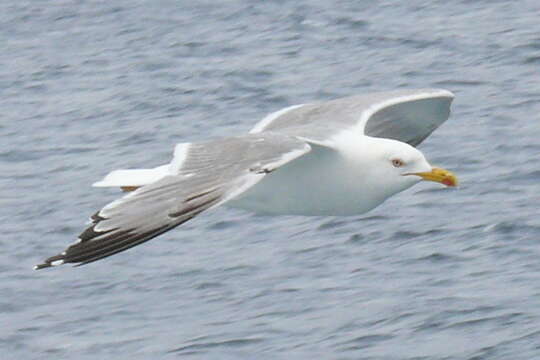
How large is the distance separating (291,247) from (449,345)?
7.96 feet

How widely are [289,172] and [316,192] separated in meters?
0.23

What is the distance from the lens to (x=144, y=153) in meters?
17.0

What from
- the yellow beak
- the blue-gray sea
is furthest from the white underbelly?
the blue-gray sea

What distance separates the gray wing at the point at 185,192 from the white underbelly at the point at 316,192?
415 mm

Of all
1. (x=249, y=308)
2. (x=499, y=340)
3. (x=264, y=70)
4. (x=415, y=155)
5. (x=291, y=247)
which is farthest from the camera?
(x=264, y=70)

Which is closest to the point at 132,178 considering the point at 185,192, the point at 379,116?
the point at 185,192

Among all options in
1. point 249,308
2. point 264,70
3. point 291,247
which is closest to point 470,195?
point 291,247

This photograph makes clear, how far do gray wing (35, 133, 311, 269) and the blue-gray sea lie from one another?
7.71ft

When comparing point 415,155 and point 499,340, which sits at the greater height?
point 415,155

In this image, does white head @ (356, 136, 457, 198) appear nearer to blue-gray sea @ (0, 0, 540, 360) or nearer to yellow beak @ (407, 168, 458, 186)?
yellow beak @ (407, 168, 458, 186)

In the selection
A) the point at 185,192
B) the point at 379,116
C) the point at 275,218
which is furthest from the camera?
the point at 275,218

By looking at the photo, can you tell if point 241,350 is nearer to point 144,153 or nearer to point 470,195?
point 470,195

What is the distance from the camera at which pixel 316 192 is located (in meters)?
10.9

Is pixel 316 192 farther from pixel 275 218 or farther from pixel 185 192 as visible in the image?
pixel 275 218
